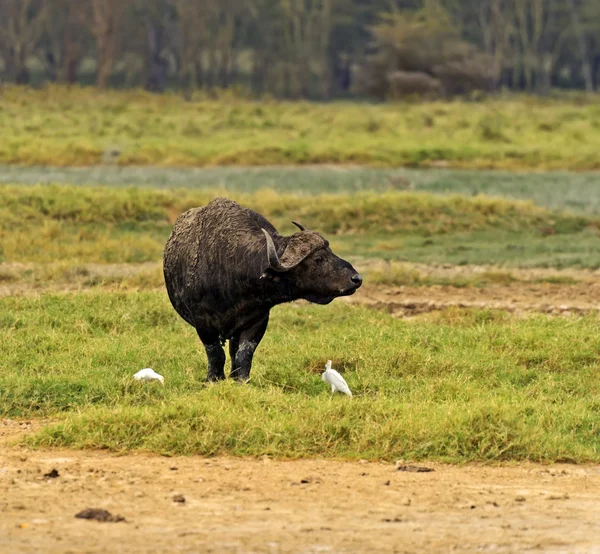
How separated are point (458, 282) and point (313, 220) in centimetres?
455

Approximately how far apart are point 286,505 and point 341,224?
12.0 meters

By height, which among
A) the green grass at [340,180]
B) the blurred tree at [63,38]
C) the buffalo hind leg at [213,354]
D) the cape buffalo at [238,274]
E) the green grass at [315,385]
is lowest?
the green grass at [340,180]

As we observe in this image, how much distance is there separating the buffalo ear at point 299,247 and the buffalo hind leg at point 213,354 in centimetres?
86

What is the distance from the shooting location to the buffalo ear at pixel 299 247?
7.70 meters

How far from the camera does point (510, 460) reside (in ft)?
23.2

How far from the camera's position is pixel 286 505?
6070 mm

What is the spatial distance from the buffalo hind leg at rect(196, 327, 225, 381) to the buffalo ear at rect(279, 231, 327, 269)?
859mm

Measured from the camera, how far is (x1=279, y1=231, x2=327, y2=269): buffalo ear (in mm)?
7703

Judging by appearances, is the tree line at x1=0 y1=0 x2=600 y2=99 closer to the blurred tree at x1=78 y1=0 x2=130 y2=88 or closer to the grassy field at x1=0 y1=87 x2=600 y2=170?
the blurred tree at x1=78 y1=0 x2=130 y2=88

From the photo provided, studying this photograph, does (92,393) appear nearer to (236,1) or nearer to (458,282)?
(458,282)

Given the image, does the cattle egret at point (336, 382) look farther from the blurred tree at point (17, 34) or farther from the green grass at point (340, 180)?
the blurred tree at point (17, 34)

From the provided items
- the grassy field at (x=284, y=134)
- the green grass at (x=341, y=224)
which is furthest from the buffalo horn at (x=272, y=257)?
the grassy field at (x=284, y=134)

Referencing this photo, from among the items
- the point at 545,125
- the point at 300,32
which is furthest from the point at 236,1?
the point at 545,125

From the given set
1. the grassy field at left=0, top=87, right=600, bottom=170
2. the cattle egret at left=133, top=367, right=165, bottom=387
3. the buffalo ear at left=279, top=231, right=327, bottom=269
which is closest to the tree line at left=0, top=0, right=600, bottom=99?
the grassy field at left=0, top=87, right=600, bottom=170
